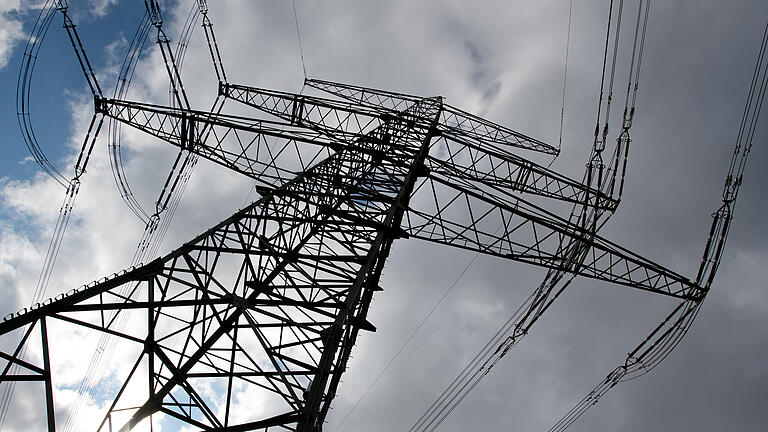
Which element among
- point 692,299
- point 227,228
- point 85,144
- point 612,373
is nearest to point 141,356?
point 227,228

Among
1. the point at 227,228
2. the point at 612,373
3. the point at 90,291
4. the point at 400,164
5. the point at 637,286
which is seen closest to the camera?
the point at 90,291

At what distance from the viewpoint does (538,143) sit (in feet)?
64.7

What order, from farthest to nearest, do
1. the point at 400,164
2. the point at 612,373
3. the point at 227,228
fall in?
the point at 400,164, the point at 612,373, the point at 227,228

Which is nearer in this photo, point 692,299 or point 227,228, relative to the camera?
point 227,228

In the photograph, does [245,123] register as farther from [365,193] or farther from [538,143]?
[538,143]

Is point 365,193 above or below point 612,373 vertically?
above

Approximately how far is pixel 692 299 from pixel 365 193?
7874 mm

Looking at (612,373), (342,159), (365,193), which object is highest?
(342,159)

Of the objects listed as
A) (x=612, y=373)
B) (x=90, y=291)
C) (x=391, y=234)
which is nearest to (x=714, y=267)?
(x=612, y=373)

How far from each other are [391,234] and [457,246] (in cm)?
208

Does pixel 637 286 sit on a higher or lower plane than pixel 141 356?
higher

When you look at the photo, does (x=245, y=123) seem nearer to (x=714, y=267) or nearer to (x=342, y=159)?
(x=342, y=159)

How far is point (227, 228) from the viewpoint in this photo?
8.81 metres

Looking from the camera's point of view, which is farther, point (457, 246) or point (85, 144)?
point (85, 144)
